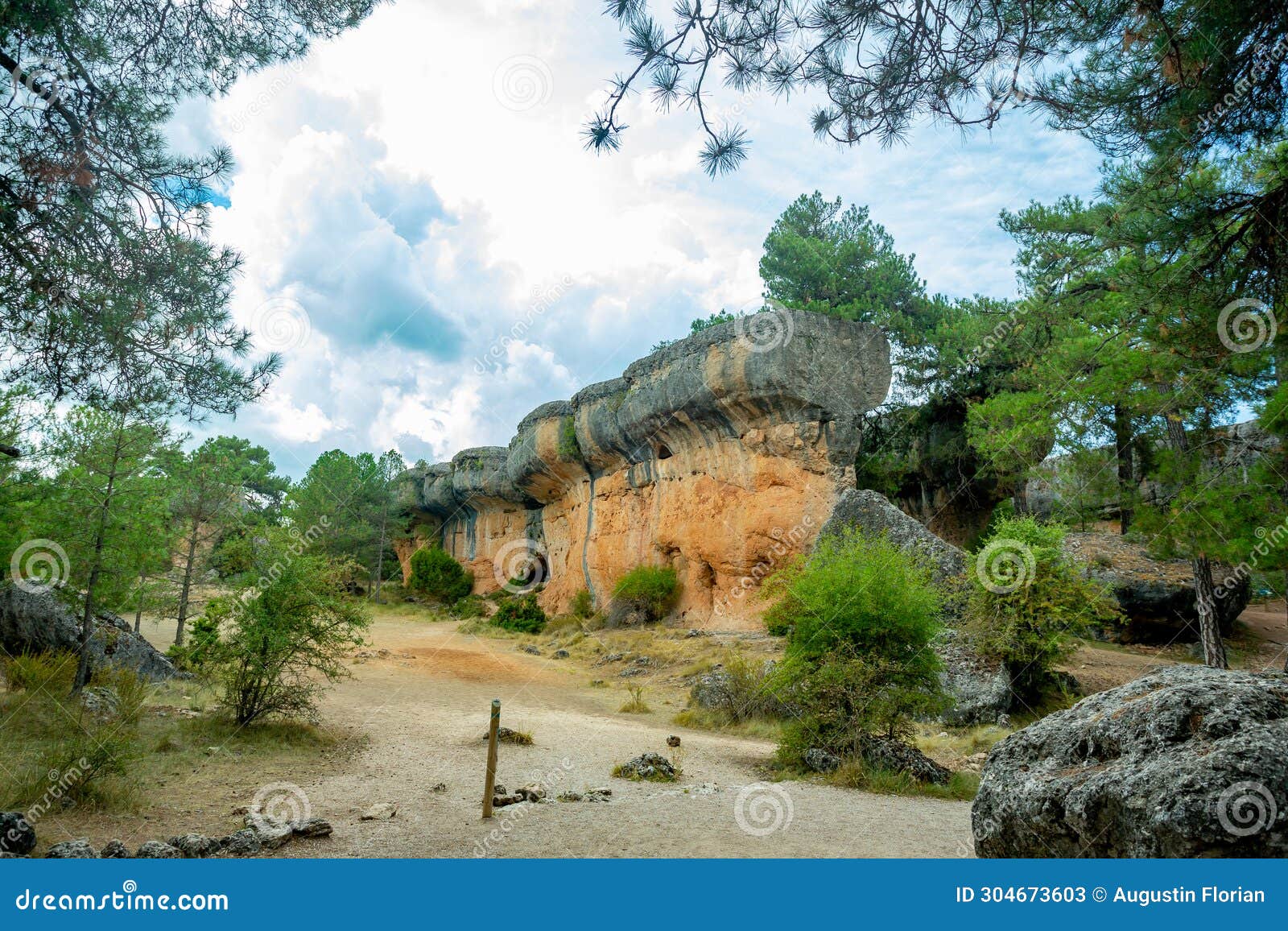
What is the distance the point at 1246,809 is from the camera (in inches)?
109

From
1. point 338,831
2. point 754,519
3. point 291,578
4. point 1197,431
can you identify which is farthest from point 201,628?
point 1197,431

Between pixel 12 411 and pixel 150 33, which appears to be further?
pixel 12 411

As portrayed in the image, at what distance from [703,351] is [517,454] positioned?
38.8 ft

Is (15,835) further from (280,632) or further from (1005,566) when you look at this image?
(1005,566)

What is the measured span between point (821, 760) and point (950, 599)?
15.4ft

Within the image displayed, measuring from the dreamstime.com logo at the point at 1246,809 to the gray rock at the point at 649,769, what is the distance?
18.8ft

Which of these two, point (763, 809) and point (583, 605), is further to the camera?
point (583, 605)

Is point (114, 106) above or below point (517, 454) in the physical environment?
below

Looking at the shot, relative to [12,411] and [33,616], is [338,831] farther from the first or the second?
[12,411]

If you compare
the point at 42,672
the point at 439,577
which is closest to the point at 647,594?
the point at 439,577

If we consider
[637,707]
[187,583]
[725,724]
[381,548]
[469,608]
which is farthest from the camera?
[381,548]

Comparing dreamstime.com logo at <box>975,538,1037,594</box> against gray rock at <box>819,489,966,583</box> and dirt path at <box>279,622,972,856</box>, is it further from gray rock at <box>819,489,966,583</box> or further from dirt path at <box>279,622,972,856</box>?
dirt path at <box>279,622,972,856</box>

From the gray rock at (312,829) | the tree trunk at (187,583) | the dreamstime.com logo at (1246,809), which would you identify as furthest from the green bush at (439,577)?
the dreamstime.com logo at (1246,809)

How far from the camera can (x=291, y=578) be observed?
9602mm
